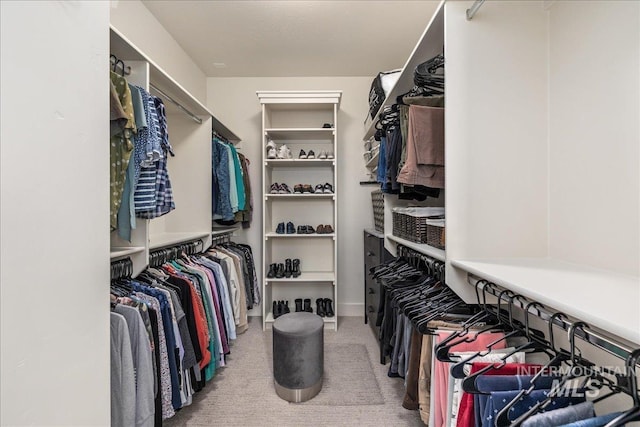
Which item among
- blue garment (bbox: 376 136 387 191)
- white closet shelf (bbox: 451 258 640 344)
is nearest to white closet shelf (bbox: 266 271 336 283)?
blue garment (bbox: 376 136 387 191)

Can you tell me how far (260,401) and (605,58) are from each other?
2281 mm

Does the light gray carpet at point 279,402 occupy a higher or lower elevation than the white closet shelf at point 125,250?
lower

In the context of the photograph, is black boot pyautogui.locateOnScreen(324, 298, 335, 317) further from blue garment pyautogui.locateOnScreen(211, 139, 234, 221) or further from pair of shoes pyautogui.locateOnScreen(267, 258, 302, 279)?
Result: blue garment pyautogui.locateOnScreen(211, 139, 234, 221)

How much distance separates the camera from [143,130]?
143 centimetres

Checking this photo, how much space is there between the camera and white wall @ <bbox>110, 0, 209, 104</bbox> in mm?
1919

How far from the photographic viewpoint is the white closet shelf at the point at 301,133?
9.41 ft

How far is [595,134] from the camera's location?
101 centimetres

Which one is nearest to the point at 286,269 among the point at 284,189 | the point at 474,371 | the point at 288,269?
the point at 288,269

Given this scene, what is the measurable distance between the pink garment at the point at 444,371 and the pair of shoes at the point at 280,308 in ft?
6.65

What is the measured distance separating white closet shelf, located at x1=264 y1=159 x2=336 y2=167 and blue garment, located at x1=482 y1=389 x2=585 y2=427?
Result: 2354 millimetres

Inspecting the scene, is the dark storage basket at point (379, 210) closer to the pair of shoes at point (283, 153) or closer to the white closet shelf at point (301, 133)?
the white closet shelf at point (301, 133)

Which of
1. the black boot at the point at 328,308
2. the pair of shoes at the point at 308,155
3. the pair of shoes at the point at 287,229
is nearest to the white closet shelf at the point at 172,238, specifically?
the pair of shoes at the point at 287,229

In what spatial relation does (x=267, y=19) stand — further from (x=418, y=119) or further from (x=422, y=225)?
(x=422, y=225)

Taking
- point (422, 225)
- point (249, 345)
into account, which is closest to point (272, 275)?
point (249, 345)
